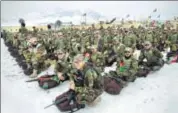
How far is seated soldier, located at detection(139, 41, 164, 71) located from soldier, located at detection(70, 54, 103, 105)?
3.04 meters

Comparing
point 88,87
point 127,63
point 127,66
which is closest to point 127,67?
point 127,66

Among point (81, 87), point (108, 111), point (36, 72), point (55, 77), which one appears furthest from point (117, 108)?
point (36, 72)

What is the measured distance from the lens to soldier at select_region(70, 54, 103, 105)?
6.49m

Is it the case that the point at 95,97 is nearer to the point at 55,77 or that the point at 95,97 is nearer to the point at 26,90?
the point at 55,77

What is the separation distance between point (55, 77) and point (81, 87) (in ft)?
7.16

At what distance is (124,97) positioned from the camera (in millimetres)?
7664

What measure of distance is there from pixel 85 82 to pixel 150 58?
11.1 feet

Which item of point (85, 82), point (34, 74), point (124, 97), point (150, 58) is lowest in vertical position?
point (34, 74)

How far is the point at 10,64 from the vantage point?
532 inches

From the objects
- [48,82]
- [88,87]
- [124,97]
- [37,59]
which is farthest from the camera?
[37,59]

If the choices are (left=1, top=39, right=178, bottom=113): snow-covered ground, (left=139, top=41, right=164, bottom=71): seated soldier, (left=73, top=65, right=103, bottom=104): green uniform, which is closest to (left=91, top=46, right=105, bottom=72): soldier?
(left=139, top=41, right=164, bottom=71): seated soldier

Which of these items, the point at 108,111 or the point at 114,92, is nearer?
the point at 108,111

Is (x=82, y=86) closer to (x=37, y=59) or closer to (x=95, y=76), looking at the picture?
(x=95, y=76)

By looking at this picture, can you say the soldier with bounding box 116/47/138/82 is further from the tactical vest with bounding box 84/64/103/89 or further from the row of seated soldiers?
the tactical vest with bounding box 84/64/103/89
